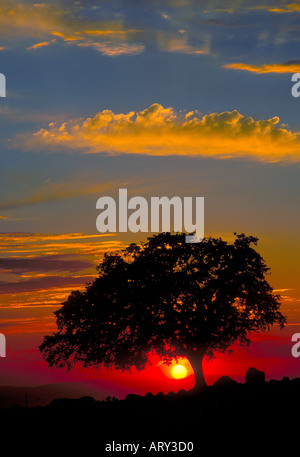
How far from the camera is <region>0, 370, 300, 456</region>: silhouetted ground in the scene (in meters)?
25.0

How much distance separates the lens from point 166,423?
27.9m

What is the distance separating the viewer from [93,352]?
4959 centimetres

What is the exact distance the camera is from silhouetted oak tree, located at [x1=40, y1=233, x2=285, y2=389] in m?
49.1

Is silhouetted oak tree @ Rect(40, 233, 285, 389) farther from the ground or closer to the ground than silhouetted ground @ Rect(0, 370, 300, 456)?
farther from the ground

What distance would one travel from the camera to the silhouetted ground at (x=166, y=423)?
25.0 metres

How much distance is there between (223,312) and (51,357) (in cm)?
1484

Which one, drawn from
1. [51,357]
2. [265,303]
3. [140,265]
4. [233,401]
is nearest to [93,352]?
[51,357]

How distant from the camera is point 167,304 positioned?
163ft

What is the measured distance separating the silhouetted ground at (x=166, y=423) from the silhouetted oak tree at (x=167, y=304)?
43.8 ft

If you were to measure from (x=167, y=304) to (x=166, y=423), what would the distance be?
21.8 metres

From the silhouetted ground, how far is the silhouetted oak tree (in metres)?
13.3

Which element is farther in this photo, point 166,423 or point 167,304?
point 167,304

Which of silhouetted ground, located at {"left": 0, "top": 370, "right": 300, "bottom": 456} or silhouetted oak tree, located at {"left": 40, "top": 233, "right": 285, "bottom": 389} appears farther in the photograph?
silhouetted oak tree, located at {"left": 40, "top": 233, "right": 285, "bottom": 389}
